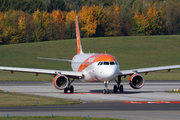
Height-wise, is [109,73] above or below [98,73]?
Result: below

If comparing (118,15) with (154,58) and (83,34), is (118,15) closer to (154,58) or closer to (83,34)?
(83,34)

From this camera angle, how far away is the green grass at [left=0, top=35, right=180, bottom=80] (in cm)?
9812

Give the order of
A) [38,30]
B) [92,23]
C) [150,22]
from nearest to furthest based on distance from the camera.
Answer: [38,30] < [92,23] < [150,22]

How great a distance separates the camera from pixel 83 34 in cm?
14962

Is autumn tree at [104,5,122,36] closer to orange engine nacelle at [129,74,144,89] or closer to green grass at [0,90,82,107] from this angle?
orange engine nacelle at [129,74,144,89]

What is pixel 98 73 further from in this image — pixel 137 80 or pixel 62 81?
pixel 137 80

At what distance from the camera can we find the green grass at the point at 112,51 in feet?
322

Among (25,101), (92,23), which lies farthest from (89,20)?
(25,101)

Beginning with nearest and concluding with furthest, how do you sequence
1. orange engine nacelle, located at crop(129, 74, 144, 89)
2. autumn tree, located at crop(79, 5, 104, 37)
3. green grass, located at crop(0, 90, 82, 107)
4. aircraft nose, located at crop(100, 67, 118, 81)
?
green grass, located at crop(0, 90, 82, 107), aircraft nose, located at crop(100, 67, 118, 81), orange engine nacelle, located at crop(129, 74, 144, 89), autumn tree, located at crop(79, 5, 104, 37)

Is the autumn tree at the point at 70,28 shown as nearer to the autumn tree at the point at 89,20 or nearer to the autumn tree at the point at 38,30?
the autumn tree at the point at 89,20

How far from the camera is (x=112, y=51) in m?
112

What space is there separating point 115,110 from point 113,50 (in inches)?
3600

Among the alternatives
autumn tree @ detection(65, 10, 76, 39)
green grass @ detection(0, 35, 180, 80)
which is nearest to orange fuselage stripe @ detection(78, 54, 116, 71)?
green grass @ detection(0, 35, 180, 80)

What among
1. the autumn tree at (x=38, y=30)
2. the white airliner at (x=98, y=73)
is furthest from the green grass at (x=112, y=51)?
the white airliner at (x=98, y=73)
